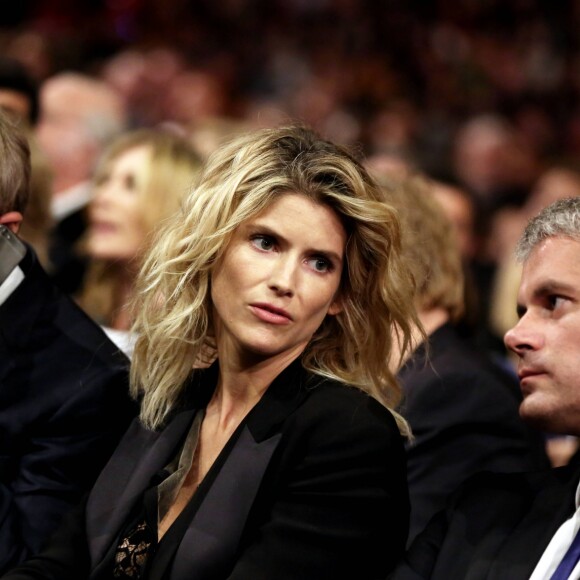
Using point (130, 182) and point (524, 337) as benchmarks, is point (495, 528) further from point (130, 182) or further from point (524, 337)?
point (130, 182)

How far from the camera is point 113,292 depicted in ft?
13.9

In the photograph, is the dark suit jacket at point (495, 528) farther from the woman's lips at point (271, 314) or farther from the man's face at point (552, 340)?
the woman's lips at point (271, 314)

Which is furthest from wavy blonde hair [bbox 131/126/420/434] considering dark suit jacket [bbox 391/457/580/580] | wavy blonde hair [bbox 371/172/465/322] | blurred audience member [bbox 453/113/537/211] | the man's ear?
blurred audience member [bbox 453/113/537/211]

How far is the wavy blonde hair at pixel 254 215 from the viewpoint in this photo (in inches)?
88.4

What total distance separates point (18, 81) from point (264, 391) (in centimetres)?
271

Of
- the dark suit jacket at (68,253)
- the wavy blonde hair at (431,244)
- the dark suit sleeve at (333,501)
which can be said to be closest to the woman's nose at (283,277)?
the dark suit sleeve at (333,501)

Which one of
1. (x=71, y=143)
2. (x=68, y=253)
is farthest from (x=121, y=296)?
(x=71, y=143)

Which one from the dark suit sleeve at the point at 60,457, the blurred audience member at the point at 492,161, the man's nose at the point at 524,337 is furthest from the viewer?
the blurred audience member at the point at 492,161

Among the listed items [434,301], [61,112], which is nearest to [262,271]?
[434,301]

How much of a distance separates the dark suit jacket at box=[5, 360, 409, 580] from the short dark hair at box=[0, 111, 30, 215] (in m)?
0.76

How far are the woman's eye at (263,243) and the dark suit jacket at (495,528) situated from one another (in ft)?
2.03

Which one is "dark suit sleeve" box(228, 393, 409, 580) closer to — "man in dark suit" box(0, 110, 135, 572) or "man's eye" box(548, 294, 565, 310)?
"man's eye" box(548, 294, 565, 310)

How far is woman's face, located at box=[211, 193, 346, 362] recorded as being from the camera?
7.23ft

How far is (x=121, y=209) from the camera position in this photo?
4195 mm
